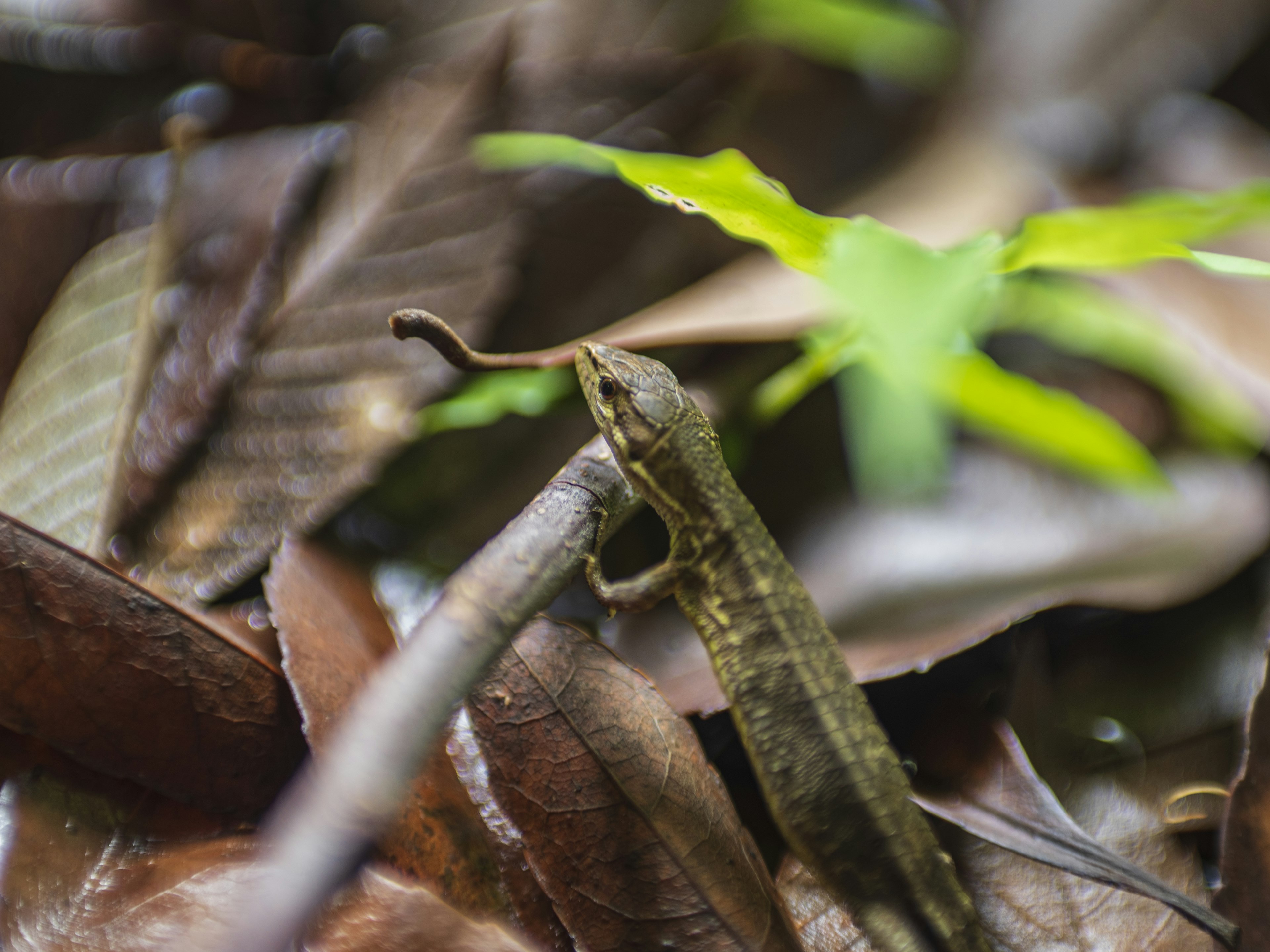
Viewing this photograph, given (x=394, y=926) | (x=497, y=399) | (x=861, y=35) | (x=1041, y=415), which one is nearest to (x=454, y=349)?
(x=497, y=399)

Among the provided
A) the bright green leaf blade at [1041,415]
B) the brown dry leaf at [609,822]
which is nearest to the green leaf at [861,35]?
the bright green leaf blade at [1041,415]

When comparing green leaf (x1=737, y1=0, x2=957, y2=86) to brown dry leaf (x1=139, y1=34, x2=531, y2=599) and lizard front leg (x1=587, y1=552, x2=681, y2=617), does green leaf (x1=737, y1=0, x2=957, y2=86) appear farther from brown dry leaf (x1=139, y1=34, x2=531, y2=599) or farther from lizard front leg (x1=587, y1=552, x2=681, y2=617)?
→ lizard front leg (x1=587, y1=552, x2=681, y2=617)

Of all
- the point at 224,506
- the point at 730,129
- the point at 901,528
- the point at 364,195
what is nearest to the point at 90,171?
the point at 364,195

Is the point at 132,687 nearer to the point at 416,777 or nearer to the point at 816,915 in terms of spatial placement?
the point at 416,777

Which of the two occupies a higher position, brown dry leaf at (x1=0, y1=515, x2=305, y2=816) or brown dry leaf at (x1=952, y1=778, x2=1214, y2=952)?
brown dry leaf at (x1=0, y1=515, x2=305, y2=816)

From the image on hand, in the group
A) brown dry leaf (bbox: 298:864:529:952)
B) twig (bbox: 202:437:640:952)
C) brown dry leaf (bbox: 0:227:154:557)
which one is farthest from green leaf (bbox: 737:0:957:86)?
brown dry leaf (bbox: 298:864:529:952)

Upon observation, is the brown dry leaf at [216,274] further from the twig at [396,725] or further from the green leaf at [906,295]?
the green leaf at [906,295]
